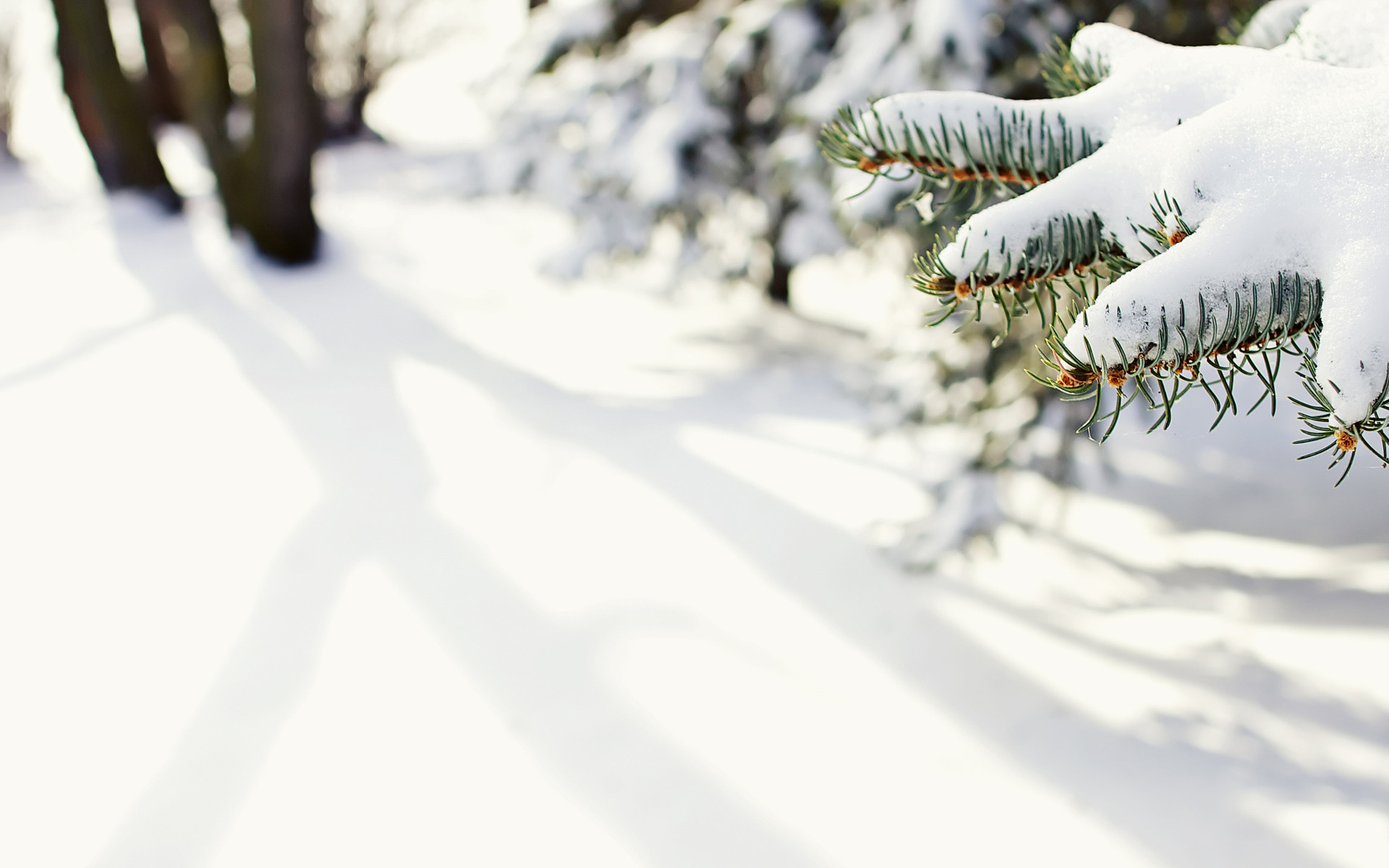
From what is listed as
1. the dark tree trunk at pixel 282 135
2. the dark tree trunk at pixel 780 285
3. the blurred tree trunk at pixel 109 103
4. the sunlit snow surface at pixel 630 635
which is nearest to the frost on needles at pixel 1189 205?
the sunlit snow surface at pixel 630 635

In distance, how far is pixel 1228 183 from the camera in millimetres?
872

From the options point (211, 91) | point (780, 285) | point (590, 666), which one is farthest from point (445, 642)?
point (211, 91)

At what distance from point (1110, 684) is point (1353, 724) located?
1.72ft

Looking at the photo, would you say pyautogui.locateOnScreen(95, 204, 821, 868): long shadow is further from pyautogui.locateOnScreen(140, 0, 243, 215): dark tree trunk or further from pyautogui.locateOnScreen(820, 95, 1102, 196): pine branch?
pyautogui.locateOnScreen(140, 0, 243, 215): dark tree trunk

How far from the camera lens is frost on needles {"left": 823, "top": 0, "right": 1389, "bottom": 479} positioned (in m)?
0.80

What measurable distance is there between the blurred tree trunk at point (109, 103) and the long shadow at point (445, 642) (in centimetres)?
372

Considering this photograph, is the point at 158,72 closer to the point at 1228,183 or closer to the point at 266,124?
the point at 266,124

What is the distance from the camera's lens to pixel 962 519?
8.19 feet

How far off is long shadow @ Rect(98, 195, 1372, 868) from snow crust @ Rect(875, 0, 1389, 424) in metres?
1.41

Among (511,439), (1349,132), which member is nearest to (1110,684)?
(1349,132)

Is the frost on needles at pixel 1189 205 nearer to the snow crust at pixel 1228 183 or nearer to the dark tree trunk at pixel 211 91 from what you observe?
the snow crust at pixel 1228 183

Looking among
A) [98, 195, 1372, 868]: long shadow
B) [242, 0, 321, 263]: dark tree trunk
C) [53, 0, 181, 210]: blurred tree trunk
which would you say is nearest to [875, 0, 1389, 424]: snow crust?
[98, 195, 1372, 868]: long shadow

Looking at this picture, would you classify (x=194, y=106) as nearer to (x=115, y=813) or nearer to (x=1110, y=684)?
(x=115, y=813)

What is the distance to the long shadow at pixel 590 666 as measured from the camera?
1.83 meters
